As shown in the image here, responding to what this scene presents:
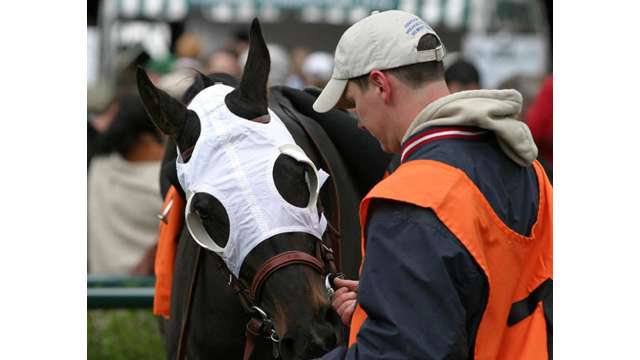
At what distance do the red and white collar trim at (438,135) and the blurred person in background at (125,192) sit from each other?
4.91m

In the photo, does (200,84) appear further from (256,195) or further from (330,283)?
(330,283)

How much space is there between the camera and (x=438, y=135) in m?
2.56

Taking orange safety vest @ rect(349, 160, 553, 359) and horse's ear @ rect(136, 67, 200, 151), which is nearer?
orange safety vest @ rect(349, 160, 553, 359)

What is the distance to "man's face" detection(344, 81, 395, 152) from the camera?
2656 mm

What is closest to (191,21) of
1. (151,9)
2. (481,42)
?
(151,9)

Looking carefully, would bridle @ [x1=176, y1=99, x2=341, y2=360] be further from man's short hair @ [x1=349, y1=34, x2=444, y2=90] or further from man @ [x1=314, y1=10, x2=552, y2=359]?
man's short hair @ [x1=349, y1=34, x2=444, y2=90]

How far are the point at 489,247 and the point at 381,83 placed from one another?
1.63 feet

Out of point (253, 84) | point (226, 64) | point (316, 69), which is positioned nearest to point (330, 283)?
point (253, 84)

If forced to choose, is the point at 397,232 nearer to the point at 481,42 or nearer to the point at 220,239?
the point at 220,239

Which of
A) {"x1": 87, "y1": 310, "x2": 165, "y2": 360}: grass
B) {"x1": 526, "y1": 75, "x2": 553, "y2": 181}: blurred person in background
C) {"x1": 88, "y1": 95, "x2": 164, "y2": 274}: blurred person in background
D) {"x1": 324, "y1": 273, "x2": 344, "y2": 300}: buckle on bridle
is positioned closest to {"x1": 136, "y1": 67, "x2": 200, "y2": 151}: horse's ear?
{"x1": 324, "y1": 273, "x2": 344, "y2": 300}: buckle on bridle

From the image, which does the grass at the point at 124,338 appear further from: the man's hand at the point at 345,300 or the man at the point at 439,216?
the man at the point at 439,216

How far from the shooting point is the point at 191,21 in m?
13.3

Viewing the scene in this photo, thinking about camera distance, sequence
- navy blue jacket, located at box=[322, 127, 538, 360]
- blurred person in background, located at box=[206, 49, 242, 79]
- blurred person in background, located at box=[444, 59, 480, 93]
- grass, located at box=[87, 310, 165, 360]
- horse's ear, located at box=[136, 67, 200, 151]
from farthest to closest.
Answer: blurred person in background, located at box=[206, 49, 242, 79]
blurred person in background, located at box=[444, 59, 480, 93]
grass, located at box=[87, 310, 165, 360]
horse's ear, located at box=[136, 67, 200, 151]
navy blue jacket, located at box=[322, 127, 538, 360]

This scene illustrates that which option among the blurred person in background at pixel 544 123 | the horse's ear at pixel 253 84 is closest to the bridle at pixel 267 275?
the horse's ear at pixel 253 84
